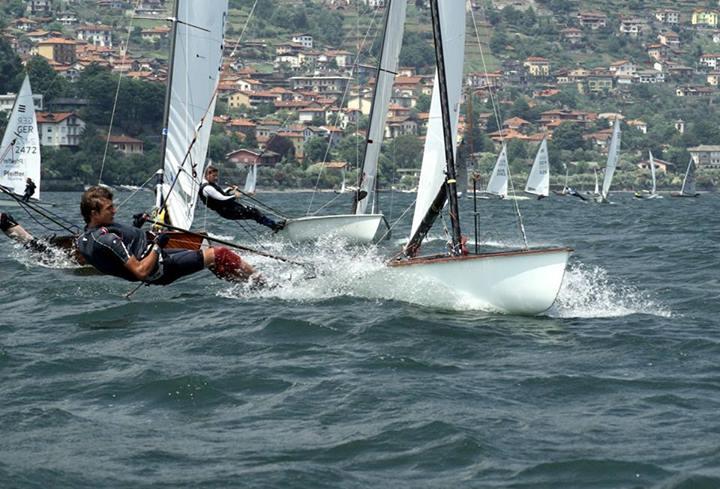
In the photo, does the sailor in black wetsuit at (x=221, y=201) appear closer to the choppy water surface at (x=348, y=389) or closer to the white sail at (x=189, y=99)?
the white sail at (x=189, y=99)

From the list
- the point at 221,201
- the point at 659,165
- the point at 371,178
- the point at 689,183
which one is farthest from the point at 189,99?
the point at 659,165

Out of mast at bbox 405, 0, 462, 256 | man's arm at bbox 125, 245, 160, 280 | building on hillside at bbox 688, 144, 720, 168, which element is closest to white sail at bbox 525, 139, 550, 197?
mast at bbox 405, 0, 462, 256

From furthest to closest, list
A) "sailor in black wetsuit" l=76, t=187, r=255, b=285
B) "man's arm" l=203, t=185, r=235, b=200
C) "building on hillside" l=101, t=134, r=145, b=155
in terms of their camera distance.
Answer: "building on hillside" l=101, t=134, r=145, b=155 → "man's arm" l=203, t=185, r=235, b=200 → "sailor in black wetsuit" l=76, t=187, r=255, b=285

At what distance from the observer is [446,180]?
16422 mm

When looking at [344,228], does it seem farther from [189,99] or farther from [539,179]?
[539,179]

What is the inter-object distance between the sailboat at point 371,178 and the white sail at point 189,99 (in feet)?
9.87

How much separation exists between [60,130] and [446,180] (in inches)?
4332

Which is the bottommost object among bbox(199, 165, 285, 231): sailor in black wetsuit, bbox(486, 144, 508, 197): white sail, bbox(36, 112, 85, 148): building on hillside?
bbox(36, 112, 85, 148): building on hillside

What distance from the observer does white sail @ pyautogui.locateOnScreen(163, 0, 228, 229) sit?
23.1 meters

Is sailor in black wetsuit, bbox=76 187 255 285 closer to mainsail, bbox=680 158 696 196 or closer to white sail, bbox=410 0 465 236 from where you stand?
white sail, bbox=410 0 465 236

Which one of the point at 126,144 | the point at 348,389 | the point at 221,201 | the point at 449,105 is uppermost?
the point at 449,105

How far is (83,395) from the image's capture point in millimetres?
10555

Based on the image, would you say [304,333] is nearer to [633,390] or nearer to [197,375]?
[197,375]

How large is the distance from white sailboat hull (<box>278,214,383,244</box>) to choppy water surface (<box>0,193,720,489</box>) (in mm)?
8948
